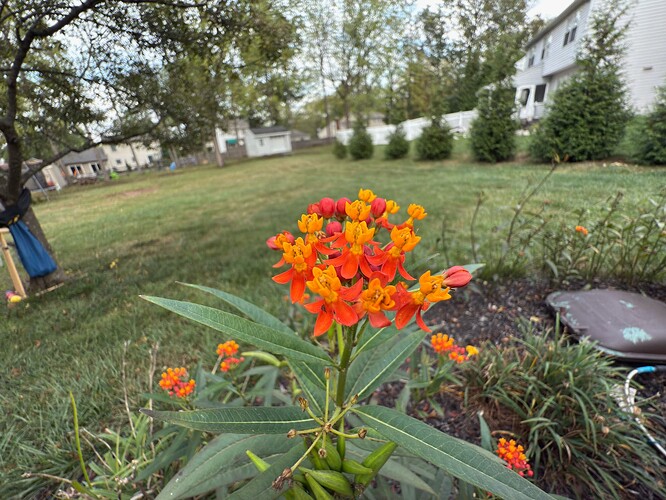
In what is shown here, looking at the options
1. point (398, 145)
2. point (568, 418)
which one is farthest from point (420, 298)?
point (398, 145)

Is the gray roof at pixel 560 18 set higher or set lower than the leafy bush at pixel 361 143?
higher

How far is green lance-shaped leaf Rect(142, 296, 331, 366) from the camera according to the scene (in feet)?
2.07

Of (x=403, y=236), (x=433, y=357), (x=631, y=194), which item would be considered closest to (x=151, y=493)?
(x=403, y=236)

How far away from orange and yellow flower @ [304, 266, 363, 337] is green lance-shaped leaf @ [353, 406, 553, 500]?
23cm

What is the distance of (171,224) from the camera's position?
6387 millimetres

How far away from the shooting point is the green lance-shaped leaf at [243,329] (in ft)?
2.07

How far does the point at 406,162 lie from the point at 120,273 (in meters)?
9.52

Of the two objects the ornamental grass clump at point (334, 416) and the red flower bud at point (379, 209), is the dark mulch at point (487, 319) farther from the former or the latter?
the red flower bud at point (379, 209)

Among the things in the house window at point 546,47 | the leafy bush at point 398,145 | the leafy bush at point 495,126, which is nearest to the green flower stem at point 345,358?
the leafy bush at point 495,126

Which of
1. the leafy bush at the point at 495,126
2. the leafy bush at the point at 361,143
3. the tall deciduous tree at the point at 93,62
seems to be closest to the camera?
the tall deciduous tree at the point at 93,62

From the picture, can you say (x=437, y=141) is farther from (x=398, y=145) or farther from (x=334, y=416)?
(x=334, y=416)

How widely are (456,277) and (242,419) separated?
519 millimetres

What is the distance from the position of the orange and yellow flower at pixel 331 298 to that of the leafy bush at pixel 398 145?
12562mm

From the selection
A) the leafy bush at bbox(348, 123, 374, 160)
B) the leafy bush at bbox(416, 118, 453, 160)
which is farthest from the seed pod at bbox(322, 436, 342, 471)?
the leafy bush at bbox(348, 123, 374, 160)
